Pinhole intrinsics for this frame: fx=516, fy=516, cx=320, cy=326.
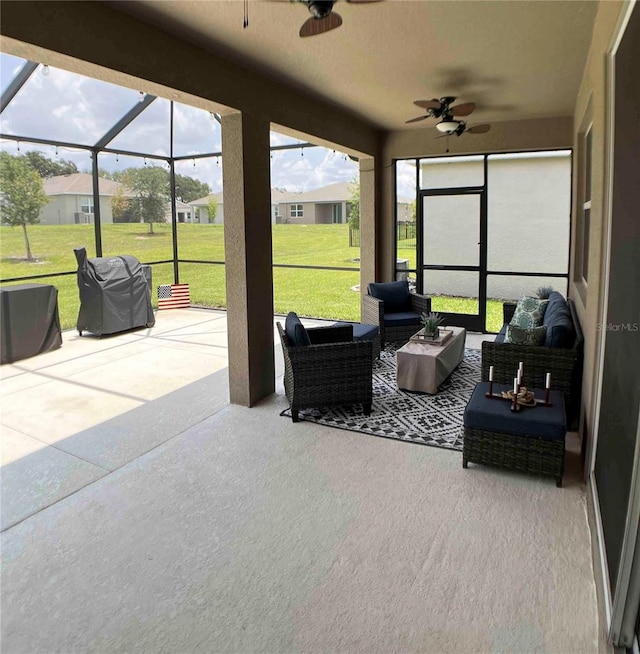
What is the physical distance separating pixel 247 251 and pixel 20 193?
5.89m

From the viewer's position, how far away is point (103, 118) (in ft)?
25.9

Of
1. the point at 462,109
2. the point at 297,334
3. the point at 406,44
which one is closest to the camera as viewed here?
the point at 406,44

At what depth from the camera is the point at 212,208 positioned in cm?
1096

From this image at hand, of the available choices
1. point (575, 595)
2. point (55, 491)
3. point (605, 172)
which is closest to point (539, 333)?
point (605, 172)

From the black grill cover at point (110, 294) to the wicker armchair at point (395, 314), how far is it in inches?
142

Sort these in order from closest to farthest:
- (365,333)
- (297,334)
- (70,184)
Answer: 1. (297,334)
2. (365,333)
3. (70,184)

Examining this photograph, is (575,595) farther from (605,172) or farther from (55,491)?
(55,491)

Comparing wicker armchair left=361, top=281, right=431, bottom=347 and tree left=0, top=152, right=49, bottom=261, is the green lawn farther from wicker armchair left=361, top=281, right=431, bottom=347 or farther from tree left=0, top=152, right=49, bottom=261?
wicker armchair left=361, top=281, right=431, bottom=347

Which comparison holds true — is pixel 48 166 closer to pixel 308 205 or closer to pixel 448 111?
pixel 308 205

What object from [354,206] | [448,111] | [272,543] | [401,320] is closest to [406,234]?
[401,320]

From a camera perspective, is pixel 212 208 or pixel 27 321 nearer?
pixel 27 321

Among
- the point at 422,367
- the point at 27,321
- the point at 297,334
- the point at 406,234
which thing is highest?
the point at 406,234

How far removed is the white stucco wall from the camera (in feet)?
23.4

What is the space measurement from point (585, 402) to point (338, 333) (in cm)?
213
